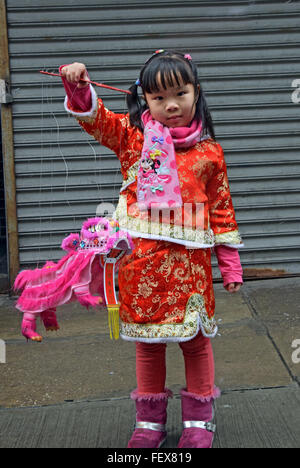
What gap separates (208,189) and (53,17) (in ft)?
10.7

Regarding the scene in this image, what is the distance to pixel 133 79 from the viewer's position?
523 cm

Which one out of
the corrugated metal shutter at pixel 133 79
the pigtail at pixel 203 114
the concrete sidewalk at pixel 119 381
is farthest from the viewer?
the corrugated metal shutter at pixel 133 79

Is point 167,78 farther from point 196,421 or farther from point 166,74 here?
point 196,421

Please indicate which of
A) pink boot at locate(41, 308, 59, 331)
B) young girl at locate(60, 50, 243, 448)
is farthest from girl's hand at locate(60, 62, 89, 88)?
pink boot at locate(41, 308, 59, 331)

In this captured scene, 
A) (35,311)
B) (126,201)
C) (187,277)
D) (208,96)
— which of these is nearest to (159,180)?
(126,201)

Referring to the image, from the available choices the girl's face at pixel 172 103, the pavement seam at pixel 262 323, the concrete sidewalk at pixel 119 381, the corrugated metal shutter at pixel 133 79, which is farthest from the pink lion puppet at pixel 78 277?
the corrugated metal shutter at pixel 133 79

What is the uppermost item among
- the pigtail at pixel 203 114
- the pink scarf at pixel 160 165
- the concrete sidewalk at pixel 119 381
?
the pigtail at pixel 203 114

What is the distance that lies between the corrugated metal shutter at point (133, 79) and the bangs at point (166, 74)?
283 cm

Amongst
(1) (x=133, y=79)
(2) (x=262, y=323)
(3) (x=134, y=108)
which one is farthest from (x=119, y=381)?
(1) (x=133, y=79)

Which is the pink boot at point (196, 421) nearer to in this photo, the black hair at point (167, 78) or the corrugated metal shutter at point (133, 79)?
the black hair at point (167, 78)

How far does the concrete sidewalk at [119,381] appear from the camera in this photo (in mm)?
2801

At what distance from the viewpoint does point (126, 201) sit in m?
2.55

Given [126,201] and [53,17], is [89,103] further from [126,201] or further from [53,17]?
[53,17]

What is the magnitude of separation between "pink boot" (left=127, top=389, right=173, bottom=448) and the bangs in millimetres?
Result: 1348
